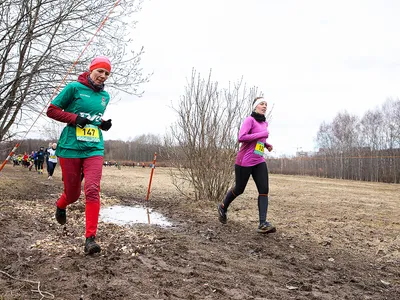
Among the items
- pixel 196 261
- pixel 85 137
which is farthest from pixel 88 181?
pixel 196 261

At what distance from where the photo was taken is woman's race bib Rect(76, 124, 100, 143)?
358cm

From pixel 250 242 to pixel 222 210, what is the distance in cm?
129

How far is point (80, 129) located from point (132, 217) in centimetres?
341

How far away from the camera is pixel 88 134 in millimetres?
3639

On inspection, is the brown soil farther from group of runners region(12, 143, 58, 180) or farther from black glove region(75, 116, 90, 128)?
group of runners region(12, 143, 58, 180)

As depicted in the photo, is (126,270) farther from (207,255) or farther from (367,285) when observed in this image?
(367,285)

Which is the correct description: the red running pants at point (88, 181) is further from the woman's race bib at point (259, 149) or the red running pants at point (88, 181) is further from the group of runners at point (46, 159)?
the group of runners at point (46, 159)

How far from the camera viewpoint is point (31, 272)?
295cm

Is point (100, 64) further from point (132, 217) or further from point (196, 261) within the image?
point (132, 217)

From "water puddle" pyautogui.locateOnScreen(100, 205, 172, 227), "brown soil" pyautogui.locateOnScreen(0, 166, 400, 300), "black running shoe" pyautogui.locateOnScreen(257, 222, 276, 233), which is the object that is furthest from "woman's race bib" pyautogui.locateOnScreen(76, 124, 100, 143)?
"black running shoe" pyautogui.locateOnScreen(257, 222, 276, 233)

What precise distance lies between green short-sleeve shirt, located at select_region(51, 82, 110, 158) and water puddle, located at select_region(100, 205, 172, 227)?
7.79 ft

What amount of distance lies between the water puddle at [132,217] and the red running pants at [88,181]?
2139mm

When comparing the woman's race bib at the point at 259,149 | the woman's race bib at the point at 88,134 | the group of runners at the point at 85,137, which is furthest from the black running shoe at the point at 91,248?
the woman's race bib at the point at 259,149

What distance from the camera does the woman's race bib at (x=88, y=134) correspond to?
141 inches
